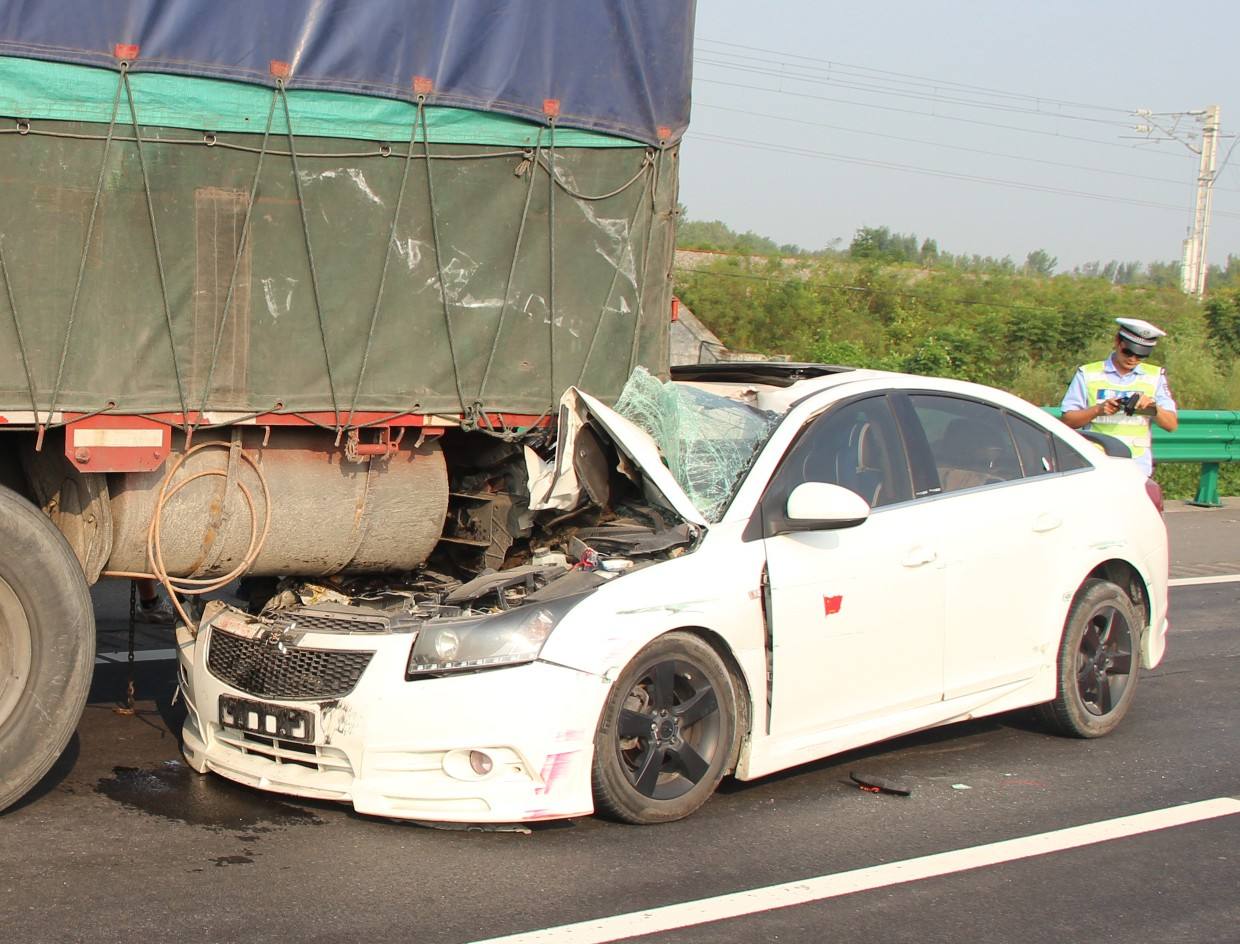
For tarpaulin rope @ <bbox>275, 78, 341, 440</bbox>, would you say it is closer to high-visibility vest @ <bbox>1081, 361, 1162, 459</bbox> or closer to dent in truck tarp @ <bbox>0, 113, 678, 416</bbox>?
dent in truck tarp @ <bbox>0, 113, 678, 416</bbox>

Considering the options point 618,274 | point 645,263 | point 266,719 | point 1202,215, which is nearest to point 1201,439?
point 645,263

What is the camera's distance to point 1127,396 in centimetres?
884

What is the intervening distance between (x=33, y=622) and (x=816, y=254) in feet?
142

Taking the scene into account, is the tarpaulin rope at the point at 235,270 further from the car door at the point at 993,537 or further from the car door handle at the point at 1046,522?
the car door handle at the point at 1046,522

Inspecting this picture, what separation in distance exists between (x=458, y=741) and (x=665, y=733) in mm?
798

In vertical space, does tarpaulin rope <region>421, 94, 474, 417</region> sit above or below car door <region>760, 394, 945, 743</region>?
above

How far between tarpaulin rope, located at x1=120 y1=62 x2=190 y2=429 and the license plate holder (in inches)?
40.6

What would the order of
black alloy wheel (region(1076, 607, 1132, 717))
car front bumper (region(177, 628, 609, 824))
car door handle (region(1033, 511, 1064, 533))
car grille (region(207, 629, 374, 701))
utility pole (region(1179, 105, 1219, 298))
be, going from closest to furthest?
1. car front bumper (region(177, 628, 609, 824))
2. car grille (region(207, 629, 374, 701))
3. car door handle (region(1033, 511, 1064, 533))
4. black alloy wheel (region(1076, 607, 1132, 717))
5. utility pole (region(1179, 105, 1219, 298))

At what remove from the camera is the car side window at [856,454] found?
591 cm

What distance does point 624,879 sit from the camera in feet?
15.7

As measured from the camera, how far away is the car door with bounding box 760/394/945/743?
5621 millimetres

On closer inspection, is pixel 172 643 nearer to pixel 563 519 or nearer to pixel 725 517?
pixel 563 519

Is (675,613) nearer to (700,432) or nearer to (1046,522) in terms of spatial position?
(700,432)

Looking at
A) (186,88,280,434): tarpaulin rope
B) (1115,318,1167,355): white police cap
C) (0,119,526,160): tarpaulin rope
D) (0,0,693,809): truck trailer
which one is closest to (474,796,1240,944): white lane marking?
(0,0,693,809): truck trailer
